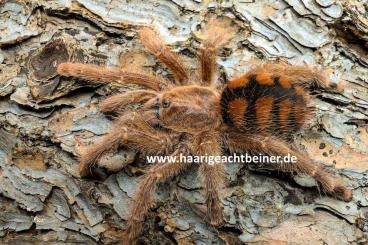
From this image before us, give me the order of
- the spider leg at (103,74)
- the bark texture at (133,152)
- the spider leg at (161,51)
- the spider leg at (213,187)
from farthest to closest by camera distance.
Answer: the spider leg at (161,51)
the spider leg at (103,74)
the bark texture at (133,152)
the spider leg at (213,187)

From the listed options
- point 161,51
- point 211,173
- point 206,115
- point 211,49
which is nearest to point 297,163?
point 211,173

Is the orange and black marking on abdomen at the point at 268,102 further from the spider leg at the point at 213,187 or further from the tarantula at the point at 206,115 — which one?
the spider leg at the point at 213,187

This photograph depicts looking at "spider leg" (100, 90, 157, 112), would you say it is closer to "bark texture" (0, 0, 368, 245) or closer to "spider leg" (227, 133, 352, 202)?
"bark texture" (0, 0, 368, 245)

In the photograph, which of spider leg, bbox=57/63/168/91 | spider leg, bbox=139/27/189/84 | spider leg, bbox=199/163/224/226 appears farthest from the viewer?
spider leg, bbox=139/27/189/84

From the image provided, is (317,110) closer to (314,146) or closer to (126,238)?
(314,146)

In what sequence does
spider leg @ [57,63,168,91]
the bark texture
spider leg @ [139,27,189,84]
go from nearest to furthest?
1. the bark texture
2. spider leg @ [57,63,168,91]
3. spider leg @ [139,27,189,84]

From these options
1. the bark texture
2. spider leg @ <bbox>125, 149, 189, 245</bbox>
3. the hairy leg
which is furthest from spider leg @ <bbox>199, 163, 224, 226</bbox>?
spider leg @ <bbox>125, 149, 189, 245</bbox>

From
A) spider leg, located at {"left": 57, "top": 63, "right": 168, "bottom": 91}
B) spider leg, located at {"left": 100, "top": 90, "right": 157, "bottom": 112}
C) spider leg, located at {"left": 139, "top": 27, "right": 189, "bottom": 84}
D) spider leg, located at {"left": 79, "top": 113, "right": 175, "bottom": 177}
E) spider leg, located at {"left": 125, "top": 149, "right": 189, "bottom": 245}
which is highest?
spider leg, located at {"left": 139, "top": 27, "right": 189, "bottom": 84}

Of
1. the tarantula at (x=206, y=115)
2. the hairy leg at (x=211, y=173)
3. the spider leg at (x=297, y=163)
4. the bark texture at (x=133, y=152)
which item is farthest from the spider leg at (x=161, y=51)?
the spider leg at (x=297, y=163)
